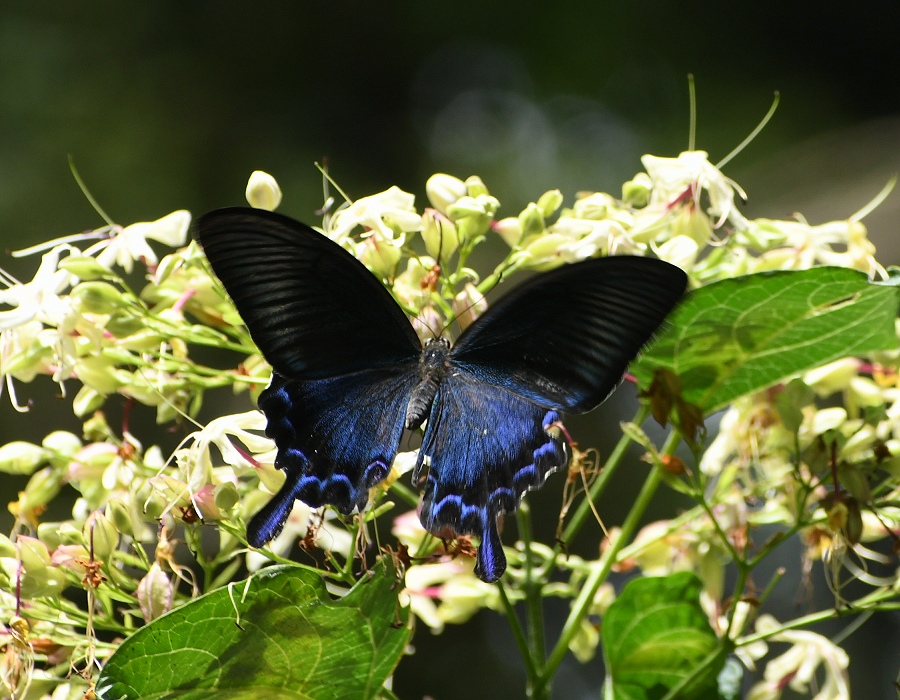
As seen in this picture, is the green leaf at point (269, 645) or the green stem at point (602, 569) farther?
the green stem at point (602, 569)

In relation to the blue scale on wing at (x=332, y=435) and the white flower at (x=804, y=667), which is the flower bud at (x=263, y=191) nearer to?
the blue scale on wing at (x=332, y=435)

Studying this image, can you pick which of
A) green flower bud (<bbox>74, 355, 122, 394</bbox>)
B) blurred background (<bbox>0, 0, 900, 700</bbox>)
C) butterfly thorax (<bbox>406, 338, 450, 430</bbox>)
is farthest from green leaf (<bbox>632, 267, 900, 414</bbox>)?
blurred background (<bbox>0, 0, 900, 700</bbox>)

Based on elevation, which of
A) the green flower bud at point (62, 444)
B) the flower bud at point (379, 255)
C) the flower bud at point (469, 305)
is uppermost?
the flower bud at point (379, 255)

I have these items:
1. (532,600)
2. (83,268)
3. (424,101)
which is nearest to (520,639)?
(532,600)

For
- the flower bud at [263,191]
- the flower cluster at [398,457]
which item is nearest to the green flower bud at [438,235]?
the flower cluster at [398,457]

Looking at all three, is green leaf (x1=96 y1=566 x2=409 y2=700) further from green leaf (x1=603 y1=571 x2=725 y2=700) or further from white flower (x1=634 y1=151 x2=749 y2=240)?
white flower (x1=634 y1=151 x2=749 y2=240)

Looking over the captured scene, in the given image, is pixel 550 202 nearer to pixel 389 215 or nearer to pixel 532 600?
pixel 389 215
